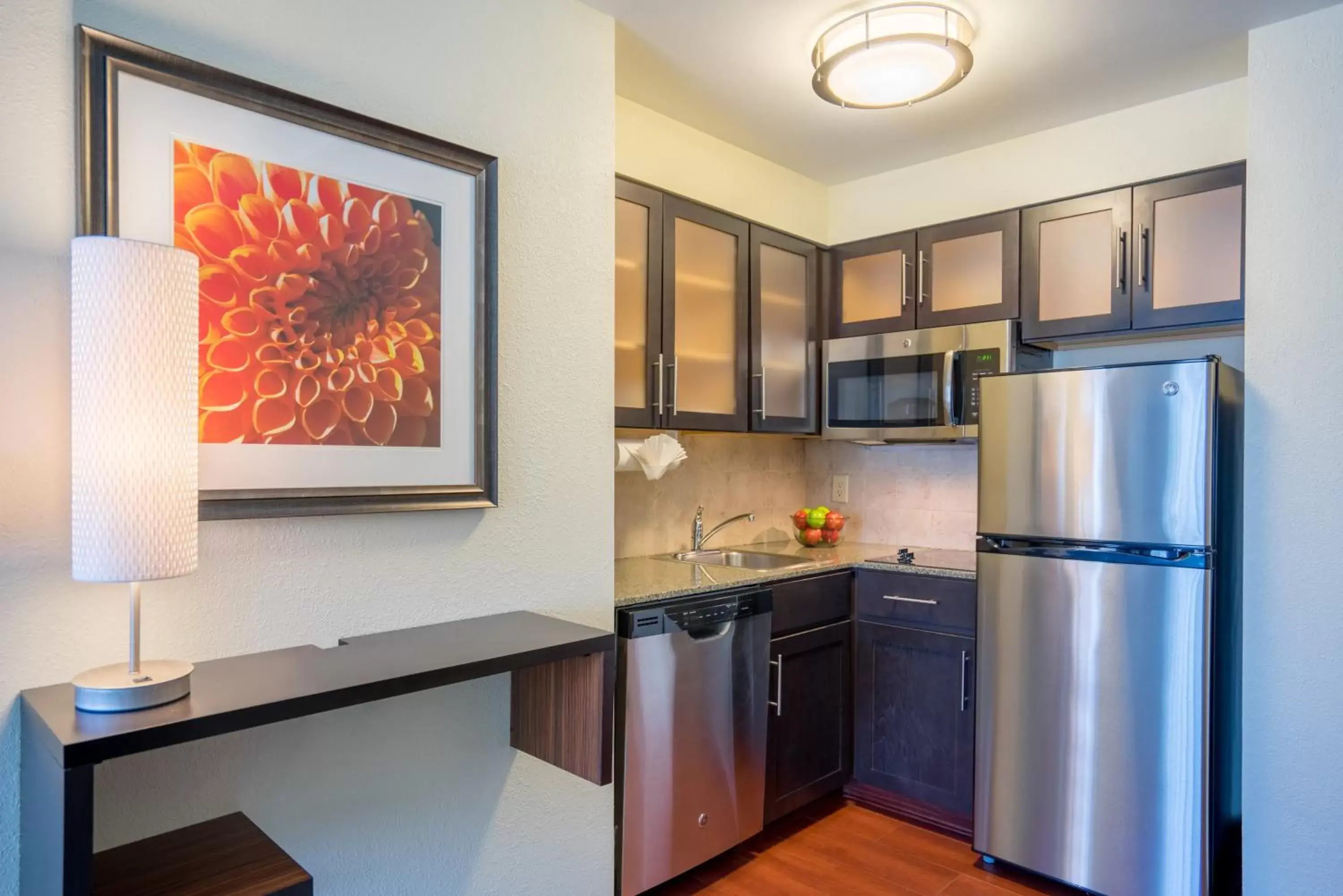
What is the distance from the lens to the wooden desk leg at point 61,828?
1.04m

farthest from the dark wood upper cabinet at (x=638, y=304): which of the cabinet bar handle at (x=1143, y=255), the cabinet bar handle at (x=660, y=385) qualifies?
the cabinet bar handle at (x=1143, y=255)

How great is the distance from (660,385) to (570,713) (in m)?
1.17

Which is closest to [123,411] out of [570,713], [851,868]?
[570,713]

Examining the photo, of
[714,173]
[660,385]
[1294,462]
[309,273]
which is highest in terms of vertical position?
[714,173]

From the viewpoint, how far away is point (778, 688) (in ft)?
8.73

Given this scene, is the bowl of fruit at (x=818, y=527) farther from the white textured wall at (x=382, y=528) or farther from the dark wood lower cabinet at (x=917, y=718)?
the white textured wall at (x=382, y=528)

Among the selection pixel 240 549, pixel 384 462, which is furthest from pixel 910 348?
pixel 240 549

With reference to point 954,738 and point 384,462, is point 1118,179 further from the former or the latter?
point 384,462

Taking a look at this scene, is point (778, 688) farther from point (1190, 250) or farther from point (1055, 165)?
point (1055, 165)

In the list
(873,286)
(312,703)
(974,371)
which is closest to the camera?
(312,703)

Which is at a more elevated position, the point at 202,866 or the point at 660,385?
the point at 660,385

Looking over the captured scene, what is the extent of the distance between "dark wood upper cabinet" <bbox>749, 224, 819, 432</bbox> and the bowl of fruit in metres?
0.36

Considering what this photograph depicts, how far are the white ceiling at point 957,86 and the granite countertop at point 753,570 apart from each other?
1566 millimetres

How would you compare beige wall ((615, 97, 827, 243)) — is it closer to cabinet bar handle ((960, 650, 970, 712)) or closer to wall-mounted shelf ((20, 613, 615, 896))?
wall-mounted shelf ((20, 613, 615, 896))
